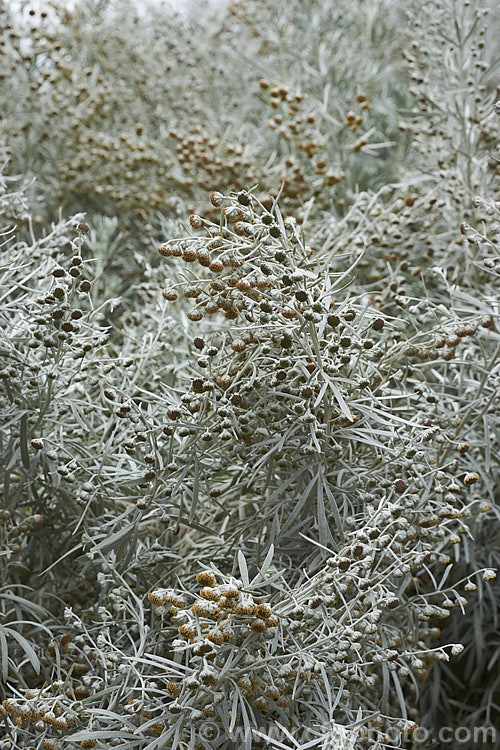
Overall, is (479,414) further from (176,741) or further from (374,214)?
(176,741)

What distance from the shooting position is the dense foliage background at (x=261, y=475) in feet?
3.58

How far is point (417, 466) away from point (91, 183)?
1545mm

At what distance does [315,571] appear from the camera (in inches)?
49.8

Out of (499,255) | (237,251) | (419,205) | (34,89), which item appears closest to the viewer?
(237,251)

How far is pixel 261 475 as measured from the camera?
1319 millimetres

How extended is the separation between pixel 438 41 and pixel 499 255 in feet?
2.84

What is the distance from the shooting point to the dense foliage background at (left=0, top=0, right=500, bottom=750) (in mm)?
1091

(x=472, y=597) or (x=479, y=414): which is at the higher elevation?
(x=479, y=414)

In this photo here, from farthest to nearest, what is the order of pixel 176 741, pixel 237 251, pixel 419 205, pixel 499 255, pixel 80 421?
pixel 419 205 → pixel 499 255 → pixel 80 421 → pixel 237 251 → pixel 176 741

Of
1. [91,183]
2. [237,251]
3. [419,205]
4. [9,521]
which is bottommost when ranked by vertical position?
[9,521]

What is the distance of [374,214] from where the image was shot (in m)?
1.78

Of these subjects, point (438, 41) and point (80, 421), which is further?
point (438, 41)

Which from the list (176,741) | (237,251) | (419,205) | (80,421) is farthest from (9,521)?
(419,205)

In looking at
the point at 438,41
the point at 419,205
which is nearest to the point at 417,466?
the point at 419,205
